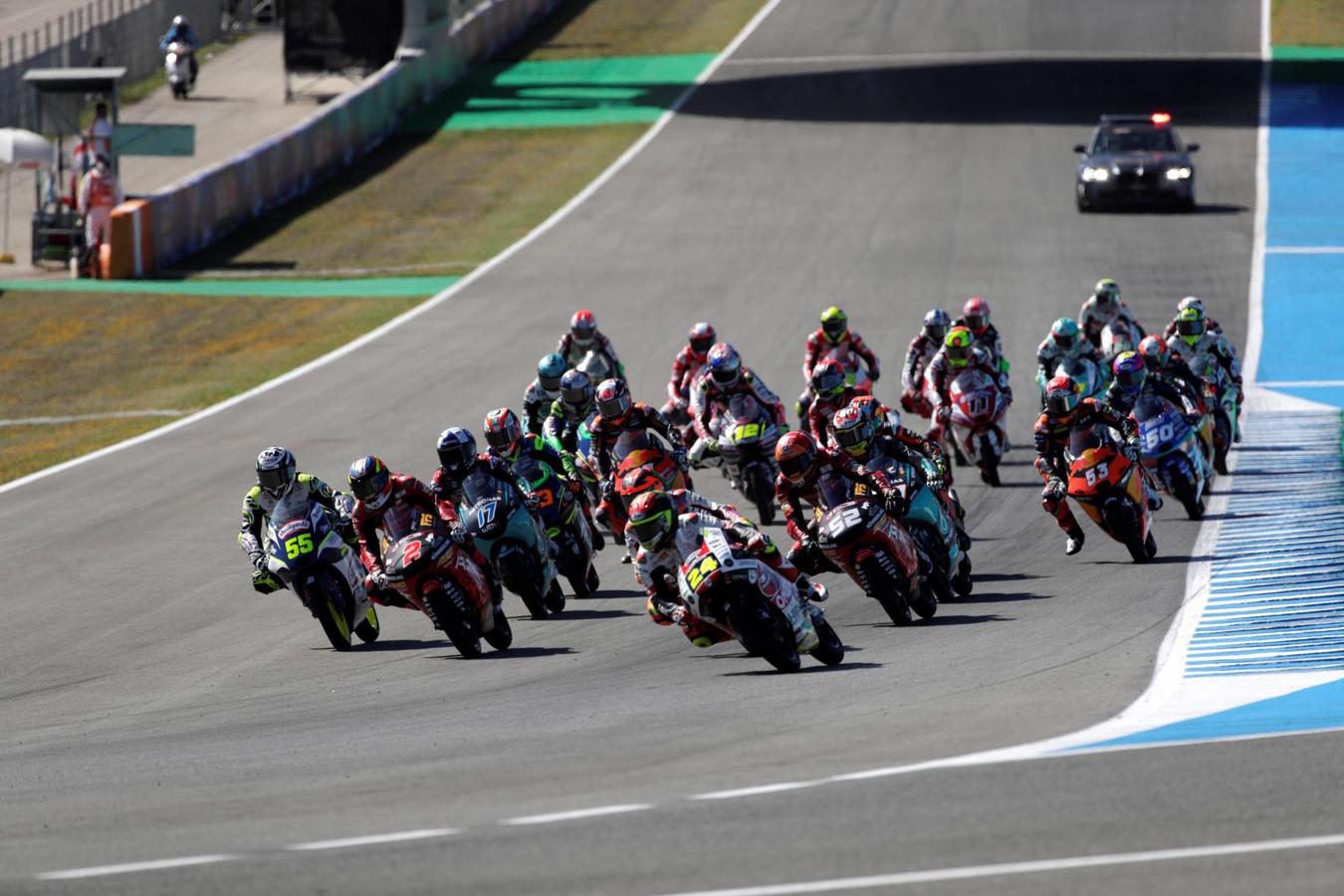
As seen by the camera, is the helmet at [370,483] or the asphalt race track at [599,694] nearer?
the asphalt race track at [599,694]

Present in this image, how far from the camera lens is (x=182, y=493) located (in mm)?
22969

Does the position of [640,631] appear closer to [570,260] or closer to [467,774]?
[467,774]

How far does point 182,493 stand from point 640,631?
8.93 m

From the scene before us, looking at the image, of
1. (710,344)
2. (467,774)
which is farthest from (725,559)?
(710,344)

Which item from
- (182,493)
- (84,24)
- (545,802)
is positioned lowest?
(182,493)

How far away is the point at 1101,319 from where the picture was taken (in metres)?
23.8

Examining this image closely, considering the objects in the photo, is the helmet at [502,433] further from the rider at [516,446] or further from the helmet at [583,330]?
the helmet at [583,330]

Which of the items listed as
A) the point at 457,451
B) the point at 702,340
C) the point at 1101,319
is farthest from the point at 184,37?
the point at 457,451

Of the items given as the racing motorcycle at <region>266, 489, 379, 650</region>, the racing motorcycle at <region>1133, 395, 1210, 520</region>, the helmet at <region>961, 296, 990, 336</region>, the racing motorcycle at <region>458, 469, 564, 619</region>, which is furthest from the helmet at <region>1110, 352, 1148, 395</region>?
the racing motorcycle at <region>266, 489, 379, 650</region>

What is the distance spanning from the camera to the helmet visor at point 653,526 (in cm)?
1359

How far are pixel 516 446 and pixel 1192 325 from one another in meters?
8.45

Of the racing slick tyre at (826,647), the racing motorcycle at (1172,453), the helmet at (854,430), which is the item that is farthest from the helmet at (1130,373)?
the racing slick tyre at (826,647)

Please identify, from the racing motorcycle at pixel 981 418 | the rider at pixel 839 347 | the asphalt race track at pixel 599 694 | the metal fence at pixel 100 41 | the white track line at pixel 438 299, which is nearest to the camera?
the asphalt race track at pixel 599 694

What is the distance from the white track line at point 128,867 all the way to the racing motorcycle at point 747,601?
469 centimetres
